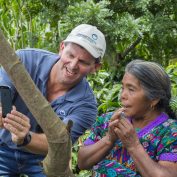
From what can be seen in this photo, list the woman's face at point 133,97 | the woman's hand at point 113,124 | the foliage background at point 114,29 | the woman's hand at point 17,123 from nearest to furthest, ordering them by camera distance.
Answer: the woman's hand at point 17,123 < the woman's hand at point 113,124 < the woman's face at point 133,97 < the foliage background at point 114,29

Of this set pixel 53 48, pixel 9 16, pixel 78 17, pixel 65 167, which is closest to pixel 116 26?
pixel 78 17

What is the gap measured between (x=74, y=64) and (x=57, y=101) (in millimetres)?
250

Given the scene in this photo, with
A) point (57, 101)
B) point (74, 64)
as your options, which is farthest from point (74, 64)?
point (57, 101)

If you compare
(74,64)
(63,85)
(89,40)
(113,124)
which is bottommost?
(113,124)

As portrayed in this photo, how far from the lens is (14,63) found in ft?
4.54

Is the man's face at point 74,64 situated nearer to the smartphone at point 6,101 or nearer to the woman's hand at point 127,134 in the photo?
the woman's hand at point 127,134

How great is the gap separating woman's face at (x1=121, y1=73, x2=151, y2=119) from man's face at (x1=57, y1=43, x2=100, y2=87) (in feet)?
0.80

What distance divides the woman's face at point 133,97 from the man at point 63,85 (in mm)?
236

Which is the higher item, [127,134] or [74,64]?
[74,64]

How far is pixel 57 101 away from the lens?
271 centimetres

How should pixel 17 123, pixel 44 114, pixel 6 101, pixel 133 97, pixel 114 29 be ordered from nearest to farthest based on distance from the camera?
1. pixel 44 114
2. pixel 17 123
3. pixel 6 101
4. pixel 133 97
5. pixel 114 29

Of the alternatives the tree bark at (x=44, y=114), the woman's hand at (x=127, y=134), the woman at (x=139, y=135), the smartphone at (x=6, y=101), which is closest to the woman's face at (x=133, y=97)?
the woman at (x=139, y=135)

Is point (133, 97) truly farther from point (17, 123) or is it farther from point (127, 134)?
point (17, 123)

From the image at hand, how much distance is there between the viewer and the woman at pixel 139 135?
249 centimetres
